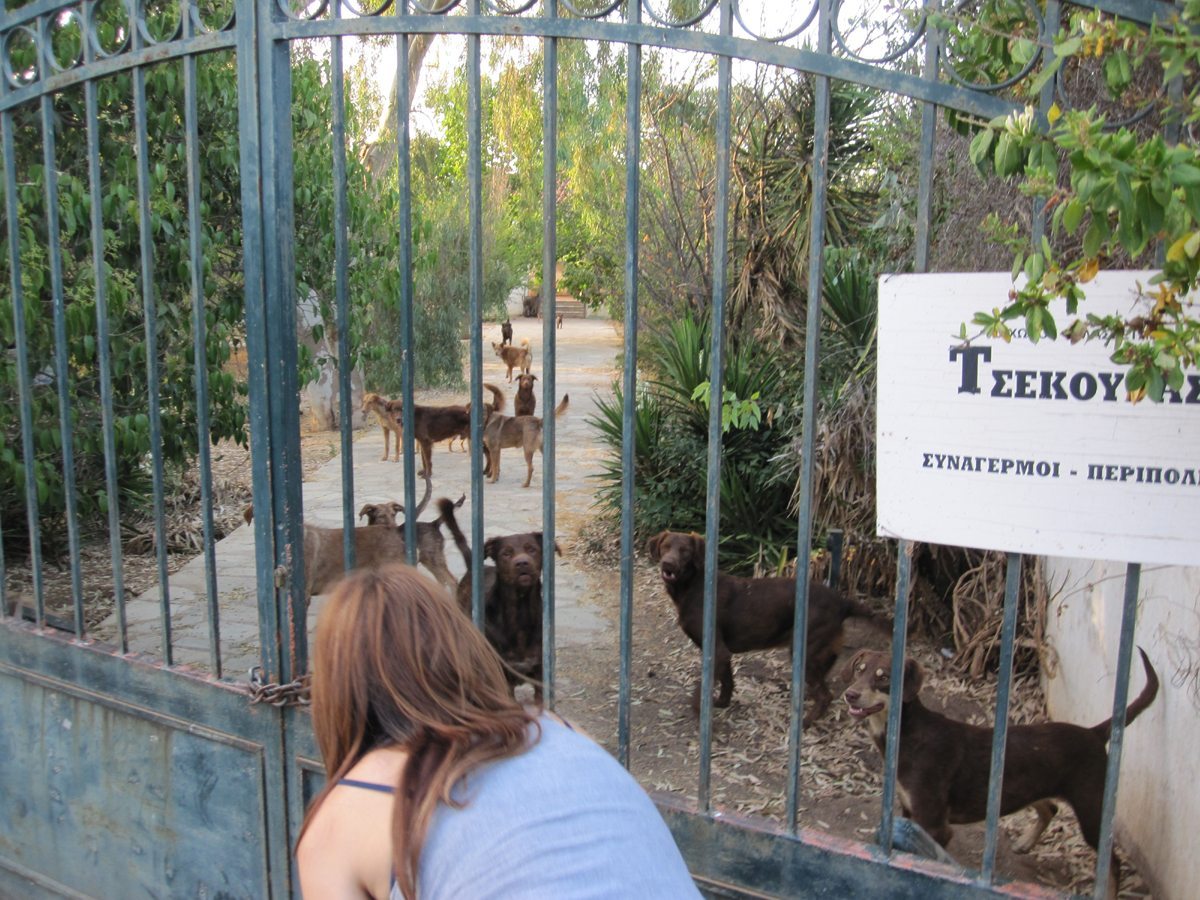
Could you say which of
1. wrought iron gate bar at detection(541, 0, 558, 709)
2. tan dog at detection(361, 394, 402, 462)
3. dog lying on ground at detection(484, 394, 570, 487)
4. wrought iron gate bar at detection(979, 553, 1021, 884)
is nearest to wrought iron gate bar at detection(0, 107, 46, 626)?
wrought iron gate bar at detection(541, 0, 558, 709)

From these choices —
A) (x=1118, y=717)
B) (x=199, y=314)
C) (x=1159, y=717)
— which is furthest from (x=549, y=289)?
(x=1159, y=717)

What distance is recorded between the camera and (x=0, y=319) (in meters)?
4.34

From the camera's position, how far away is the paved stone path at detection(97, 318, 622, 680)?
22.7ft

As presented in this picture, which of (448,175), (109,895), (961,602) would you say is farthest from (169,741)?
(448,175)

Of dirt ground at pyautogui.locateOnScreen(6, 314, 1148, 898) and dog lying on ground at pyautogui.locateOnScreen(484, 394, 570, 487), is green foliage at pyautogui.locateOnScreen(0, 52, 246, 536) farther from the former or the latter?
dog lying on ground at pyautogui.locateOnScreen(484, 394, 570, 487)

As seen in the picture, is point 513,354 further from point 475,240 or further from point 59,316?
point 475,240

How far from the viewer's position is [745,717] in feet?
19.2

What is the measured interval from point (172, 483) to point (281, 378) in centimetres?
677

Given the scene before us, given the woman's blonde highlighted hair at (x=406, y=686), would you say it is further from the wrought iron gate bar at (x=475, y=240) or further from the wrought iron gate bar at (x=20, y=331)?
the wrought iron gate bar at (x=20, y=331)

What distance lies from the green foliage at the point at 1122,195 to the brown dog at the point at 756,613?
3573mm

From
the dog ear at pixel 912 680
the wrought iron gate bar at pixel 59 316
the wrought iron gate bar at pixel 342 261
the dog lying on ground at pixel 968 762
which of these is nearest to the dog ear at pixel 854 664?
the dog lying on ground at pixel 968 762

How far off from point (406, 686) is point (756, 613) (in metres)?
3.85

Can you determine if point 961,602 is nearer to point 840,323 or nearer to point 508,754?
point 840,323

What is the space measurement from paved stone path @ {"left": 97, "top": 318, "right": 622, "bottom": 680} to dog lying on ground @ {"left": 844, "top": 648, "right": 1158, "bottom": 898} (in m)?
2.40
